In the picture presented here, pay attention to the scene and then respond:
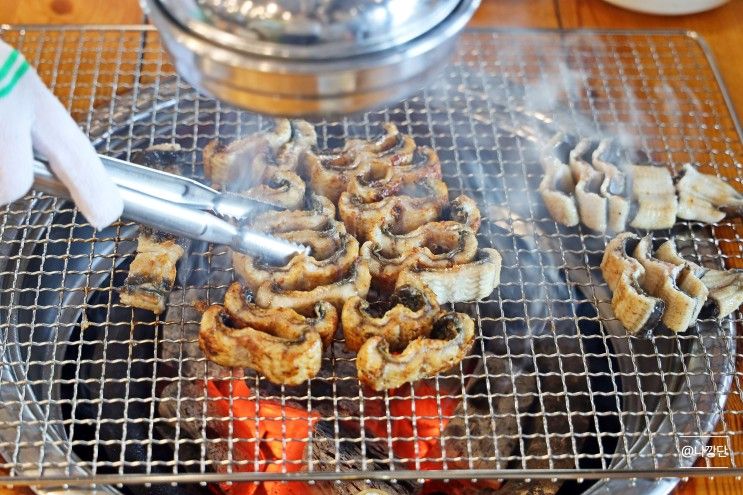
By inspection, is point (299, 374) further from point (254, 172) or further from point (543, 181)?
→ point (543, 181)

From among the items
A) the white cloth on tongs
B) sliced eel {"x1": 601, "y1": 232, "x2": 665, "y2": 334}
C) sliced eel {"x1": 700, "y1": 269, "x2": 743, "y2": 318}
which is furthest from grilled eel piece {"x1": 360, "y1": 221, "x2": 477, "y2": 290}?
the white cloth on tongs

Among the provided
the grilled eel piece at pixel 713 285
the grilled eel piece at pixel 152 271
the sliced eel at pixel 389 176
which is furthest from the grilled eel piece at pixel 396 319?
the grilled eel piece at pixel 713 285

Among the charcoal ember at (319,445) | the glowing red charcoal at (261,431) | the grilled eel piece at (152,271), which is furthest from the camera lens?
the grilled eel piece at (152,271)

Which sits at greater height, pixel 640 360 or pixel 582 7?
pixel 582 7

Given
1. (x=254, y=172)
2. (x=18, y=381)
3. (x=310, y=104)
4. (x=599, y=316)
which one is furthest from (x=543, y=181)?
(x=18, y=381)

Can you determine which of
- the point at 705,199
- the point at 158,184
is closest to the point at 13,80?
the point at 158,184

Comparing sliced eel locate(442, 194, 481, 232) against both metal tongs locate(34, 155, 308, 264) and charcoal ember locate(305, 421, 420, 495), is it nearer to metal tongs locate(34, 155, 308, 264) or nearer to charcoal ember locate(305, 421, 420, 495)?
metal tongs locate(34, 155, 308, 264)

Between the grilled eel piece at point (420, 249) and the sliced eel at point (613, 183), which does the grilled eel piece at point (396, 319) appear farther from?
the sliced eel at point (613, 183)
